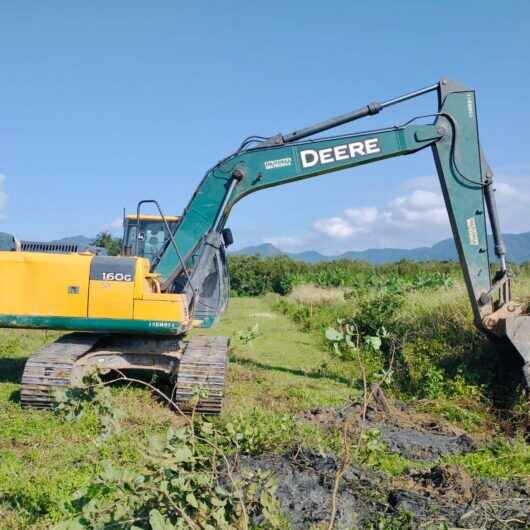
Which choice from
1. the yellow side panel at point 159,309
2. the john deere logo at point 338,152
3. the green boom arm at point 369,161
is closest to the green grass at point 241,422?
the yellow side panel at point 159,309

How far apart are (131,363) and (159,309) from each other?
92 cm

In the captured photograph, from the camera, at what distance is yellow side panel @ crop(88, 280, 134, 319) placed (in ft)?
24.6

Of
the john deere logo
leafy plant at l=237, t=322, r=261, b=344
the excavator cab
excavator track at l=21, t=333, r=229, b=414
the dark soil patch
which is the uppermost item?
the john deere logo

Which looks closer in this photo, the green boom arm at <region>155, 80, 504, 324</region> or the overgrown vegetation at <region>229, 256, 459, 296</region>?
the green boom arm at <region>155, 80, 504, 324</region>

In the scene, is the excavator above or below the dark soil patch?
above

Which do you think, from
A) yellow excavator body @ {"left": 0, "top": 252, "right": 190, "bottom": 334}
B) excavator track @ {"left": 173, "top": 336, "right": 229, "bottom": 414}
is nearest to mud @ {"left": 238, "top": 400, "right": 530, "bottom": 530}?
excavator track @ {"left": 173, "top": 336, "right": 229, "bottom": 414}

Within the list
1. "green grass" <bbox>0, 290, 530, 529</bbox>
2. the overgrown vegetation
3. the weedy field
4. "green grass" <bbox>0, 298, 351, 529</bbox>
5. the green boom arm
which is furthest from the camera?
the overgrown vegetation

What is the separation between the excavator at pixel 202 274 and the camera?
294 inches

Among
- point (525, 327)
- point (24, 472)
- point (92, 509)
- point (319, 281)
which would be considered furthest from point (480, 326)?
point (319, 281)

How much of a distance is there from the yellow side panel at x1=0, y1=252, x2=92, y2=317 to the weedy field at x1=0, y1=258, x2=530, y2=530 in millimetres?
1128

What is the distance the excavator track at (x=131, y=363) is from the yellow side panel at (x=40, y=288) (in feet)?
1.77

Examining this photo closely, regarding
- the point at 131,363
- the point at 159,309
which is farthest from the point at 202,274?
the point at 131,363

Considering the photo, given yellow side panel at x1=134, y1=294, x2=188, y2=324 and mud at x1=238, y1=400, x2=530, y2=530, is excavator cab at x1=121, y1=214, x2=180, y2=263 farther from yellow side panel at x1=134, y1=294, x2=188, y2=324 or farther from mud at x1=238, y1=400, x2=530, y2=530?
mud at x1=238, y1=400, x2=530, y2=530

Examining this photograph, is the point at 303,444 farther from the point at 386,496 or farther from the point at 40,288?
the point at 40,288
